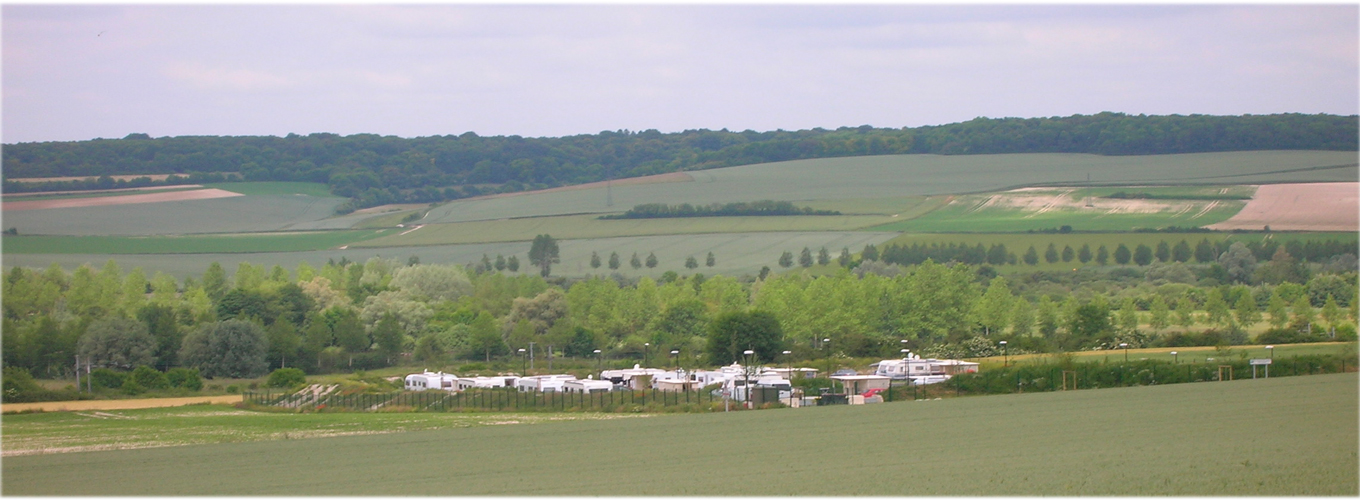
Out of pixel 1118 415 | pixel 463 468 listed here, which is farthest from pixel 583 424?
pixel 1118 415

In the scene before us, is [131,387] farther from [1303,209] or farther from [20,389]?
[1303,209]

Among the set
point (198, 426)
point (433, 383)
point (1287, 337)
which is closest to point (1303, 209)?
point (1287, 337)

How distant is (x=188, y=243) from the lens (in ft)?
489

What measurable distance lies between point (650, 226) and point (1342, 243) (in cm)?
7362

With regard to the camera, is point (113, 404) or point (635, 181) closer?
point (113, 404)

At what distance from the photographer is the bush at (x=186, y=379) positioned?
6475cm

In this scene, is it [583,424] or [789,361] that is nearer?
[583,424]

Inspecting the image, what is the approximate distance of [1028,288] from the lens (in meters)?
110

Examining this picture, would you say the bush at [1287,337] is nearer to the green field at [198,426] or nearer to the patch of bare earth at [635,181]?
the green field at [198,426]

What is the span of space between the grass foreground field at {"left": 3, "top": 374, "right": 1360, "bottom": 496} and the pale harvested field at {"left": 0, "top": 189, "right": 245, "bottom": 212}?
123 m

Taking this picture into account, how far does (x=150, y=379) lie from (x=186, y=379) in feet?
7.04

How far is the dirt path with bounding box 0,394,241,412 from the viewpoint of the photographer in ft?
172

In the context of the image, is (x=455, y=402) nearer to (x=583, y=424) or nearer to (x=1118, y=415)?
(x=583, y=424)

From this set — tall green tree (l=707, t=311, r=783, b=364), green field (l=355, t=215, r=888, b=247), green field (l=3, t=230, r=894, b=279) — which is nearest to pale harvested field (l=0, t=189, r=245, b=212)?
green field (l=3, t=230, r=894, b=279)
